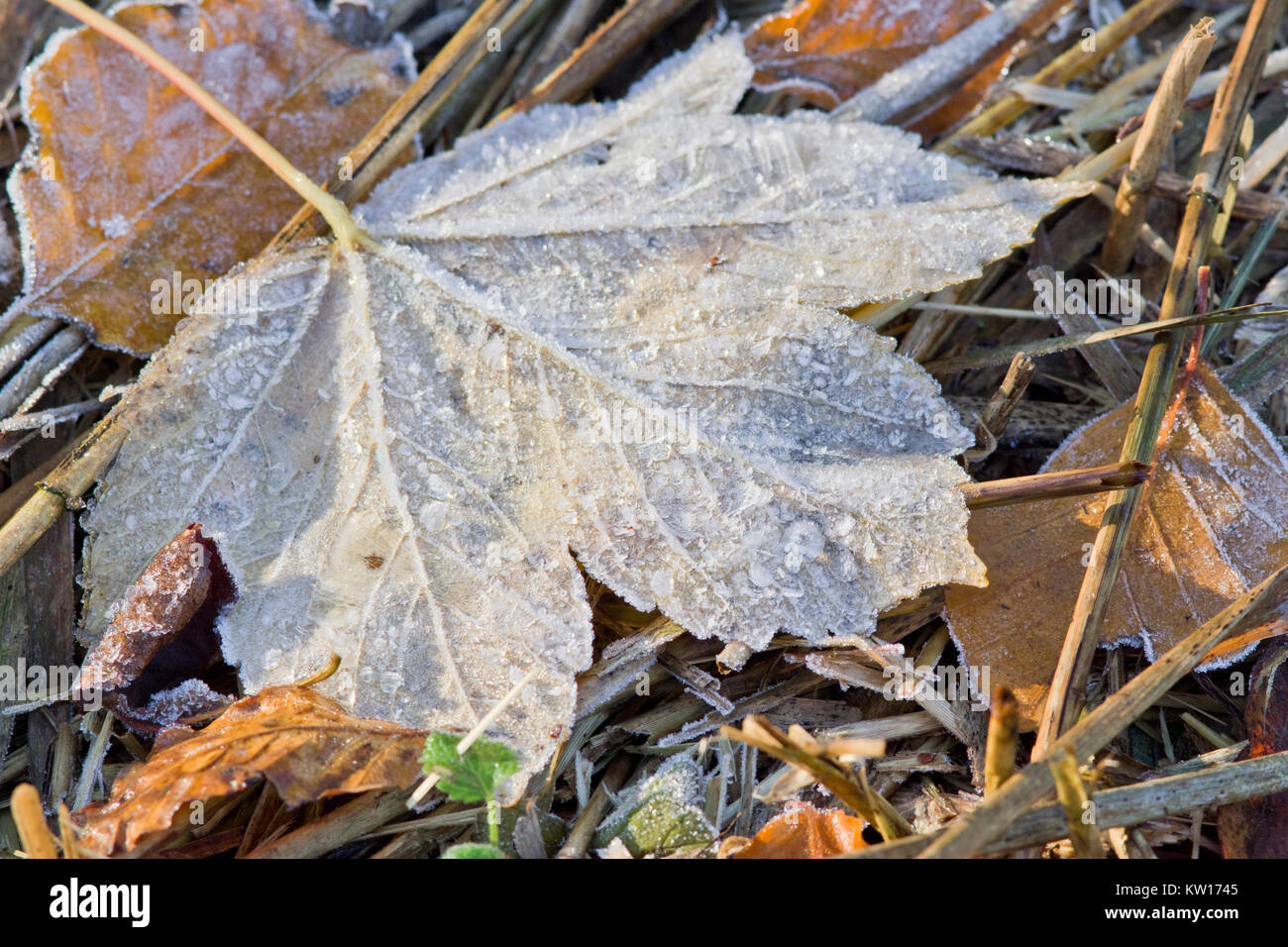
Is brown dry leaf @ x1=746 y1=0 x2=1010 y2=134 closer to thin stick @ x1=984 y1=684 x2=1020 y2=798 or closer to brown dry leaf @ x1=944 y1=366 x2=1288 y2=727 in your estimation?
brown dry leaf @ x1=944 y1=366 x2=1288 y2=727

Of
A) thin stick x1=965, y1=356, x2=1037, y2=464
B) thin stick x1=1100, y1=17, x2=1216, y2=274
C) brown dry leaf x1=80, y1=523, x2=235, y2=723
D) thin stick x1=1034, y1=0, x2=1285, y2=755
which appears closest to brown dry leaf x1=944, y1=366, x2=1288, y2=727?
thin stick x1=1034, y1=0, x2=1285, y2=755

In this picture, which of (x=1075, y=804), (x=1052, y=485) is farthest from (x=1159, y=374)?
(x=1075, y=804)

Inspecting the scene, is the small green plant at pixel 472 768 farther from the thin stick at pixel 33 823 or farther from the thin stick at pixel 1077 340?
the thin stick at pixel 1077 340

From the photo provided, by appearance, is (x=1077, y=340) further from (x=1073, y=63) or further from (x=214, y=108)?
(x=214, y=108)

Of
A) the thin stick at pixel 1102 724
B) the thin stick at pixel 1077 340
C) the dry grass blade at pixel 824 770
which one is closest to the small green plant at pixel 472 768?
the dry grass blade at pixel 824 770
